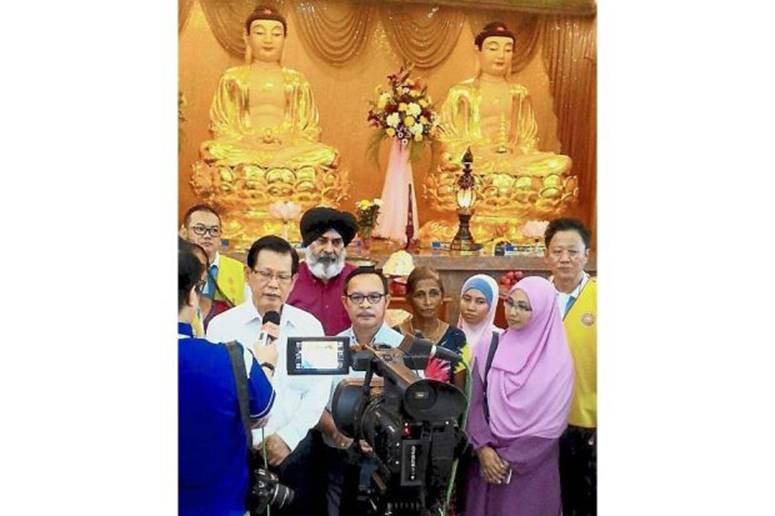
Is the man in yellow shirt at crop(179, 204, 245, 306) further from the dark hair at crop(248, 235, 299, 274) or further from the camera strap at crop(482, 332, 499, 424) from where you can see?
the camera strap at crop(482, 332, 499, 424)

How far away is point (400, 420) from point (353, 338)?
31 cm

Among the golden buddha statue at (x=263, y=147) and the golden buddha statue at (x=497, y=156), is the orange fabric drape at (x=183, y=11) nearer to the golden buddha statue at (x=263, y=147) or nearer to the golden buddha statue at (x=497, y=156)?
the golden buddha statue at (x=263, y=147)

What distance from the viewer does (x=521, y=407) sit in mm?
3936

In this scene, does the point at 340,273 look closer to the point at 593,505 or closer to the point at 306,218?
the point at 306,218

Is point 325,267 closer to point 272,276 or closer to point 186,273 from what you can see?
point 272,276

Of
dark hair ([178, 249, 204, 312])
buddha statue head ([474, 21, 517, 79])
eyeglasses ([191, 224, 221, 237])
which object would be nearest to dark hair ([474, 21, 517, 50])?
buddha statue head ([474, 21, 517, 79])

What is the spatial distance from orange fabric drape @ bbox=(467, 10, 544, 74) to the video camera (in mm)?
944

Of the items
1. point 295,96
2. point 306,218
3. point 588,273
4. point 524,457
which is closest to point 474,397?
point 524,457

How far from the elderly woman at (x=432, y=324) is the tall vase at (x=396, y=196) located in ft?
0.43

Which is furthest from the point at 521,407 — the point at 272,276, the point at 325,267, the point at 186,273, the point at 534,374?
the point at 186,273

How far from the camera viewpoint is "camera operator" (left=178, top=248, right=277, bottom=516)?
362 cm

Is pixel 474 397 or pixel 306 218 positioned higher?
pixel 306 218

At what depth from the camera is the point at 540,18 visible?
395 centimetres

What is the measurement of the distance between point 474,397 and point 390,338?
0.33 meters
